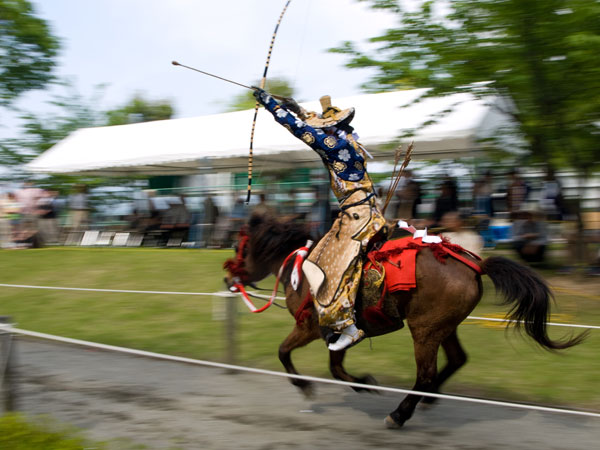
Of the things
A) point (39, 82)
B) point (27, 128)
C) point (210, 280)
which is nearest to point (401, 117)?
point (210, 280)

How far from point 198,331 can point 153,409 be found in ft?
8.95

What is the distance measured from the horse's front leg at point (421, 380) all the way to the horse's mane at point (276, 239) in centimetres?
147

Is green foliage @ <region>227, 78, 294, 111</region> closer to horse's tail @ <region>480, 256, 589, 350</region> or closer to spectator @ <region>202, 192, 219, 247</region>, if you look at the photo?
spectator @ <region>202, 192, 219, 247</region>

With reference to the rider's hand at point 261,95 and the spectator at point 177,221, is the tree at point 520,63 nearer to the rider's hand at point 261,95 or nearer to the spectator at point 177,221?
the rider's hand at point 261,95

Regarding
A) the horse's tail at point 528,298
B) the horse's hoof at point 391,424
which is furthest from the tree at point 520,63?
the horse's hoof at point 391,424

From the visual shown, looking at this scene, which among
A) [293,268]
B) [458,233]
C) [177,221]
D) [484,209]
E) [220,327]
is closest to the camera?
[293,268]

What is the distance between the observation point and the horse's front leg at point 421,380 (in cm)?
462

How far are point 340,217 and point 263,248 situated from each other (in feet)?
2.95

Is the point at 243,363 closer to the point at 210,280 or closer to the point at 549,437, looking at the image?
the point at 549,437

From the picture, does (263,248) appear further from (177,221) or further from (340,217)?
(177,221)

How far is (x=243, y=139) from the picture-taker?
42.5ft

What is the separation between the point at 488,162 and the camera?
10.6 meters

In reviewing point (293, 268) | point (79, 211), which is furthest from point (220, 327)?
point (79, 211)

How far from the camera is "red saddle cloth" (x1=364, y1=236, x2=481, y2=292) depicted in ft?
15.4
